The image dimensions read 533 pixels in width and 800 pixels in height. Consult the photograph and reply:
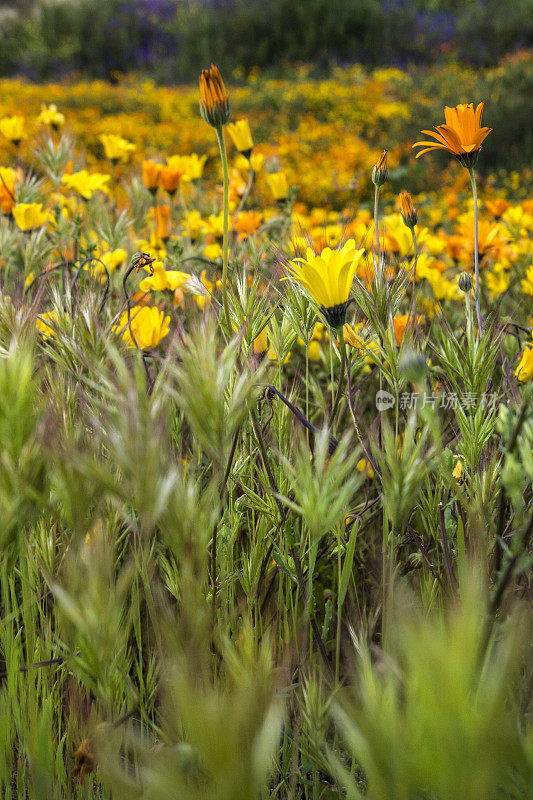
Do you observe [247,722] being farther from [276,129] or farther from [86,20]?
[86,20]

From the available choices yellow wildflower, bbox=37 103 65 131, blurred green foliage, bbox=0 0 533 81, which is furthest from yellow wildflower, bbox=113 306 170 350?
blurred green foliage, bbox=0 0 533 81

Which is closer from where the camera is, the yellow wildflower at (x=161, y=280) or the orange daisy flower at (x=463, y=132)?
the orange daisy flower at (x=463, y=132)

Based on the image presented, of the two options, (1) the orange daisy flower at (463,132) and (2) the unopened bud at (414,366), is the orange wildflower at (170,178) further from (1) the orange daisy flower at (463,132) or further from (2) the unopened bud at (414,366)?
(2) the unopened bud at (414,366)

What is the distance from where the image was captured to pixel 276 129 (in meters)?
6.80

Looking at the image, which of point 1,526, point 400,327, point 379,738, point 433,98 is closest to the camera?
point 379,738

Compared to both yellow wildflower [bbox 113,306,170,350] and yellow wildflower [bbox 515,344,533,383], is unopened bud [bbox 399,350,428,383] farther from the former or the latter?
yellow wildflower [bbox 113,306,170,350]

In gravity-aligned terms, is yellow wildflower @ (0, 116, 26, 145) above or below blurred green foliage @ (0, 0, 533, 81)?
below

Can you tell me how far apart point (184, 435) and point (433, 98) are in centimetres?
853

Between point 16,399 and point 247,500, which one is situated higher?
point 16,399

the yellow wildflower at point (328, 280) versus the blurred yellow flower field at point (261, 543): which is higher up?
the yellow wildflower at point (328, 280)

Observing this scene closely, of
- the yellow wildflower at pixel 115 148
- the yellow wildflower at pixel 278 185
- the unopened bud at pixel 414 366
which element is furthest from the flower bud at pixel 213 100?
the yellow wildflower at pixel 115 148

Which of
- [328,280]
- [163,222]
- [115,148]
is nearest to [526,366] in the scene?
[328,280]

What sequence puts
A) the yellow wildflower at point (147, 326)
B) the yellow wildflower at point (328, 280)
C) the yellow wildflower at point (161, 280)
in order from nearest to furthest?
the yellow wildflower at point (328, 280)
the yellow wildflower at point (147, 326)
the yellow wildflower at point (161, 280)

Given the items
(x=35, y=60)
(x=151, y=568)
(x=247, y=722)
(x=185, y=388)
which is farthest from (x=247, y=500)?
(x=35, y=60)
